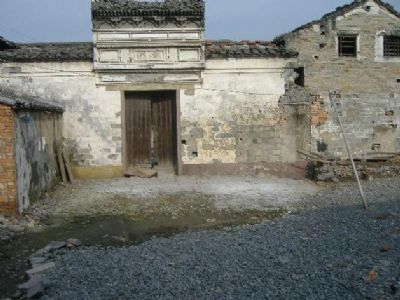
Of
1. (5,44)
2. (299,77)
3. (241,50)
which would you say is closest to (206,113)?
(241,50)

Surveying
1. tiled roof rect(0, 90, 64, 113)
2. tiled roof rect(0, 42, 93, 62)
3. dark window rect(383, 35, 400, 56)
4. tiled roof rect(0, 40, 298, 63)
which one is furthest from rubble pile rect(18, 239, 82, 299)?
dark window rect(383, 35, 400, 56)

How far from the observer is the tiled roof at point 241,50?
11.9m

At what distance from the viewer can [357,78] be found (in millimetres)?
12609

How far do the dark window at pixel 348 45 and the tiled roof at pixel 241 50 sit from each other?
5.92ft

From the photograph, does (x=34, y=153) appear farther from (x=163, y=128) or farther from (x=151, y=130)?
(x=163, y=128)

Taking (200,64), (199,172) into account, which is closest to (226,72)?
(200,64)

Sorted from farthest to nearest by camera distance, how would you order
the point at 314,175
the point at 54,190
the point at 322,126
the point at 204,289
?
1. the point at 322,126
2. the point at 314,175
3. the point at 54,190
4. the point at 204,289

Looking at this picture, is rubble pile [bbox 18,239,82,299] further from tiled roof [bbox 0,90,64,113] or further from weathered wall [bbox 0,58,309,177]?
weathered wall [bbox 0,58,309,177]

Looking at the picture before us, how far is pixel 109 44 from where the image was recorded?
38.2 ft

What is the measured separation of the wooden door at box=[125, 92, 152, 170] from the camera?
12164 millimetres

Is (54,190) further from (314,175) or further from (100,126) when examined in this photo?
(314,175)

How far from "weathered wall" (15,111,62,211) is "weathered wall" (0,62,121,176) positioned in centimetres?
86

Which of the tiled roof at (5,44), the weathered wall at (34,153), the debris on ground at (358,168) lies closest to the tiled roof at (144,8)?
the tiled roof at (5,44)

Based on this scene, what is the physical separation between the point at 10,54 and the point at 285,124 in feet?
28.8
